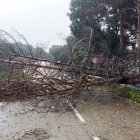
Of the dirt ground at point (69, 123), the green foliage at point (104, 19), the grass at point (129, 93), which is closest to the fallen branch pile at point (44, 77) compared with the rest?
the dirt ground at point (69, 123)

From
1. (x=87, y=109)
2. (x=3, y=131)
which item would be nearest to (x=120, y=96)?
(x=87, y=109)

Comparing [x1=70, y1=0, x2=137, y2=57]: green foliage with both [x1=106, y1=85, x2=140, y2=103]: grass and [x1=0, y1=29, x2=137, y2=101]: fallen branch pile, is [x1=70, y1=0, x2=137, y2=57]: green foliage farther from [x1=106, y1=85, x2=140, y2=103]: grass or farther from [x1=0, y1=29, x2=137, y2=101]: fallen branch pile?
[x1=0, y1=29, x2=137, y2=101]: fallen branch pile

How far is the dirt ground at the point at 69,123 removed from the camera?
10984 mm

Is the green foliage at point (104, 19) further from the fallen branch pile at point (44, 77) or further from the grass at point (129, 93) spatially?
the fallen branch pile at point (44, 77)

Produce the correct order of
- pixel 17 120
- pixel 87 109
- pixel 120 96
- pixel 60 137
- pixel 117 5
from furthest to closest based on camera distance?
pixel 117 5 < pixel 120 96 < pixel 87 109 < pixel 17 120 < pixel 60 137

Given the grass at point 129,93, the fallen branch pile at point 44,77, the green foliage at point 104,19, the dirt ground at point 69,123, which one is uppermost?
the green foliage at point 104,19

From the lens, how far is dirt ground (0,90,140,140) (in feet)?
36.0

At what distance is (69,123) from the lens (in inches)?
525

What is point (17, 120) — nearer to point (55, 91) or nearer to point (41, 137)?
point (41, 137)

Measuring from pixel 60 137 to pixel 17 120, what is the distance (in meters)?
3.86

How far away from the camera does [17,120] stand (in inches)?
571

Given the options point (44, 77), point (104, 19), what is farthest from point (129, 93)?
point (104, 19)

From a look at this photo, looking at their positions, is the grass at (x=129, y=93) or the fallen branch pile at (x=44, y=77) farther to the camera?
the grass at (x=129, y=93)

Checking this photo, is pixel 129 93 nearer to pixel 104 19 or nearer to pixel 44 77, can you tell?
pixel 44 77
